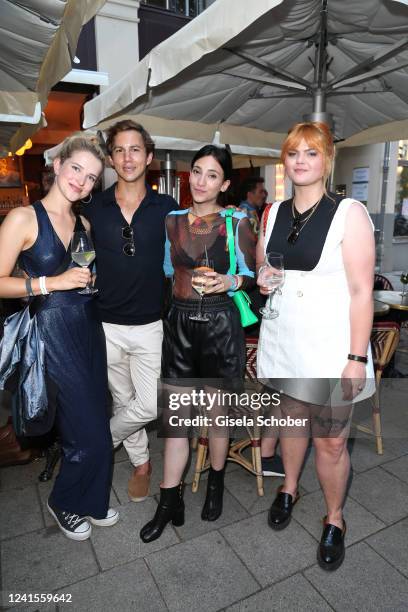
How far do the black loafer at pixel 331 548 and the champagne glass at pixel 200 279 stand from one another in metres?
1.36

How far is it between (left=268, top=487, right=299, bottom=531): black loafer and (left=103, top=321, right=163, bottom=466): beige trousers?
3.07ft

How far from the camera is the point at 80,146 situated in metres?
2.21

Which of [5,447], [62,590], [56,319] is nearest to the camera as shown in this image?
[62,590]

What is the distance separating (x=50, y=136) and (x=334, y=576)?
1002cm

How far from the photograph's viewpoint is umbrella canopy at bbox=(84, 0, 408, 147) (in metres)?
2.68

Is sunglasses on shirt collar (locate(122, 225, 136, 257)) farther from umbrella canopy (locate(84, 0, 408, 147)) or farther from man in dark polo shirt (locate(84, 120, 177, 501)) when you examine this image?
umbrella canopy (locate(84, 0, 408, 147))

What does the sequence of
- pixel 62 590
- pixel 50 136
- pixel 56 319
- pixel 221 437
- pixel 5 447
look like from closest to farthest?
1. pixel 62 590
2. pixel 56 319
3. pixel 221 437
4. pixel 5 447
5. pixel 50 136

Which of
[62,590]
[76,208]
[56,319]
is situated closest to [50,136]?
[76,208]

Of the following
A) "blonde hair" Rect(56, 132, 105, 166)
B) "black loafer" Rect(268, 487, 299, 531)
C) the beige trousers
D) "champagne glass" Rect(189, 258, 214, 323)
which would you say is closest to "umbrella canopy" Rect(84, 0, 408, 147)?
"blonde hair" Rect(56, 132, 105, 166)

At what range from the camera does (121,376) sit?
2793mm

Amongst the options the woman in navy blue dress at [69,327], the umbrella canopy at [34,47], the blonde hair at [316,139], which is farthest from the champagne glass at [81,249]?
the umbrella canopy at [34,47]

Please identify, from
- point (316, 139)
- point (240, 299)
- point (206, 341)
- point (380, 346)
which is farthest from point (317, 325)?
point (380, 346)

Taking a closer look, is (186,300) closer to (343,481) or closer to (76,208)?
(76,208)

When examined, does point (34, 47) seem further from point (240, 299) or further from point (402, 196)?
point (402, 196)
